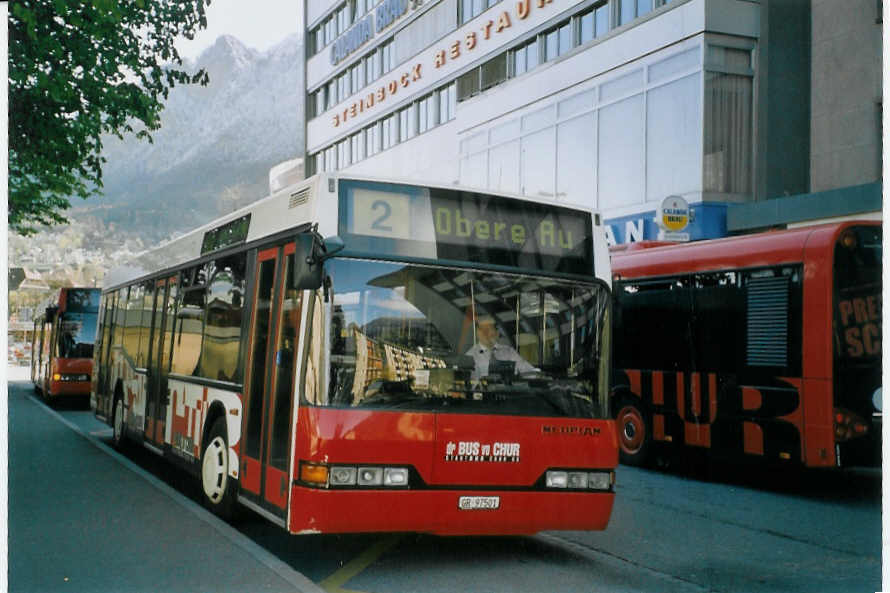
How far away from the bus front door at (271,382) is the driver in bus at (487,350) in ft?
3.93

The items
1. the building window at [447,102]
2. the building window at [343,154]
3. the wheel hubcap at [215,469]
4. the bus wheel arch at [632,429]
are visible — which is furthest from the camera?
the building window at [343,154]

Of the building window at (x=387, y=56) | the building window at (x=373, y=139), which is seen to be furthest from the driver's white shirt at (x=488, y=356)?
the building window at (x=373, y=139)

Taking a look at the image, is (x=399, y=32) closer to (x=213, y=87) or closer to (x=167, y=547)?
(x=213, y=87)

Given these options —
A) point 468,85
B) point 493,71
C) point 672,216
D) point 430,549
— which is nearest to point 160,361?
point 430,549

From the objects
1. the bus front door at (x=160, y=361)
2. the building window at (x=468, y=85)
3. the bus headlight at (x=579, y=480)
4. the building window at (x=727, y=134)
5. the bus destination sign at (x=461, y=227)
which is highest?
the building window at (x=468, y=85)

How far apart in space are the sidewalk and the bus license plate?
3.75 feet

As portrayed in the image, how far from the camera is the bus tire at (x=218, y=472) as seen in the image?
862cm

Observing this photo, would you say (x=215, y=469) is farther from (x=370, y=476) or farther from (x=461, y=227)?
(x=461, y=227)

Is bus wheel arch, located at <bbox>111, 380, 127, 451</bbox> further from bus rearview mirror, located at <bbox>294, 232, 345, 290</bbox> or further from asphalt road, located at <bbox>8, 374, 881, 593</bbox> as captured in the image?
bus rearview mirror, located at <bbox>294, 232, 345, 290</bbox>

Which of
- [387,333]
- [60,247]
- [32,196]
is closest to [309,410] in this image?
[387,333]

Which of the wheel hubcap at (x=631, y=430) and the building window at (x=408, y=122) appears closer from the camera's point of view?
the wheel hubcap at (x=631, y=430)

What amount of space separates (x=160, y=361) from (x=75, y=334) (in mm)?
14242

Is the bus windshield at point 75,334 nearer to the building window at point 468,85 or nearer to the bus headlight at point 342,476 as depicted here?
the building window at point 468,85

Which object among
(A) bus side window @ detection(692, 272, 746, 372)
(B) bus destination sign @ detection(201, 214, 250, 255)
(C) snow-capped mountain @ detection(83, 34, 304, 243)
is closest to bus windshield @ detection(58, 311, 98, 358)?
(C) snow-capped mountain @ detection(83, 34, 304, 243)
